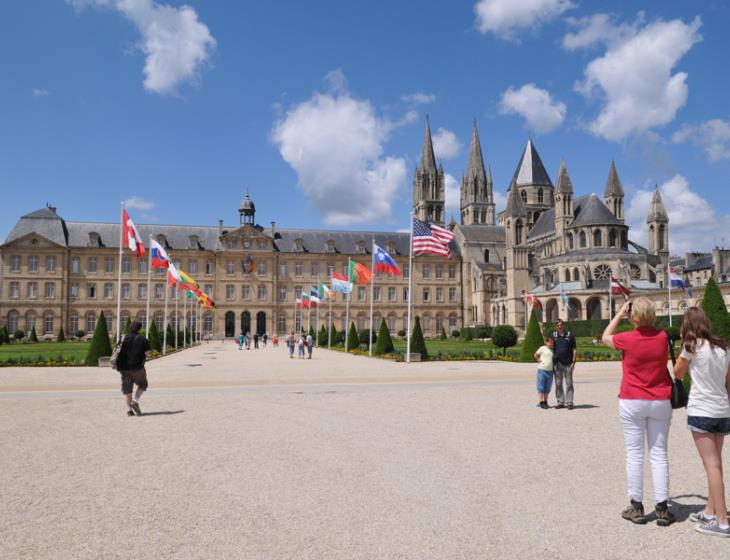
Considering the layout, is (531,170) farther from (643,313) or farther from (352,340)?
(643,313)

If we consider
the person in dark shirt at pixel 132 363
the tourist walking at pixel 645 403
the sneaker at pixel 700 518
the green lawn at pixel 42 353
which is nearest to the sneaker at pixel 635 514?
the tourist walking at pixel 645 403

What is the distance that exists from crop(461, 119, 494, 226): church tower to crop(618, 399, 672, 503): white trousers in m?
90.8

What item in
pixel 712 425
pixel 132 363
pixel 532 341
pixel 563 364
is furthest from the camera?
pixel 532 341

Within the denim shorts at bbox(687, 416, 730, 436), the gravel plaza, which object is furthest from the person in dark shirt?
the denim shorts at bbox(687, 416, 730, 436)

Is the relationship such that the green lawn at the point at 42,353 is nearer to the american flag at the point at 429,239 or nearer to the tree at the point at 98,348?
the tree at the point at 98,348

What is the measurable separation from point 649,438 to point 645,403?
1.10ft

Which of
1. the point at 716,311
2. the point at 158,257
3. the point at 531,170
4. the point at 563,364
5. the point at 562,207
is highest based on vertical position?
the point at 531,170

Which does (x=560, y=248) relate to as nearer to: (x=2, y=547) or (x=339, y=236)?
(x=339, y=236)

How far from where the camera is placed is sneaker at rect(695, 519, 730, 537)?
480 centimetres

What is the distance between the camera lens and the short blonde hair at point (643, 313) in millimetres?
5145

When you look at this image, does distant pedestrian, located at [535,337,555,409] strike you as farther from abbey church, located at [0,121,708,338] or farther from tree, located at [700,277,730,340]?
abbey church, located at [0,121,708,338]

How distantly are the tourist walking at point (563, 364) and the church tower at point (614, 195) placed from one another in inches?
2717

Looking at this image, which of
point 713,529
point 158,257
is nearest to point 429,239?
point 158,257

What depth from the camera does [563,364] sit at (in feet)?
38.9
